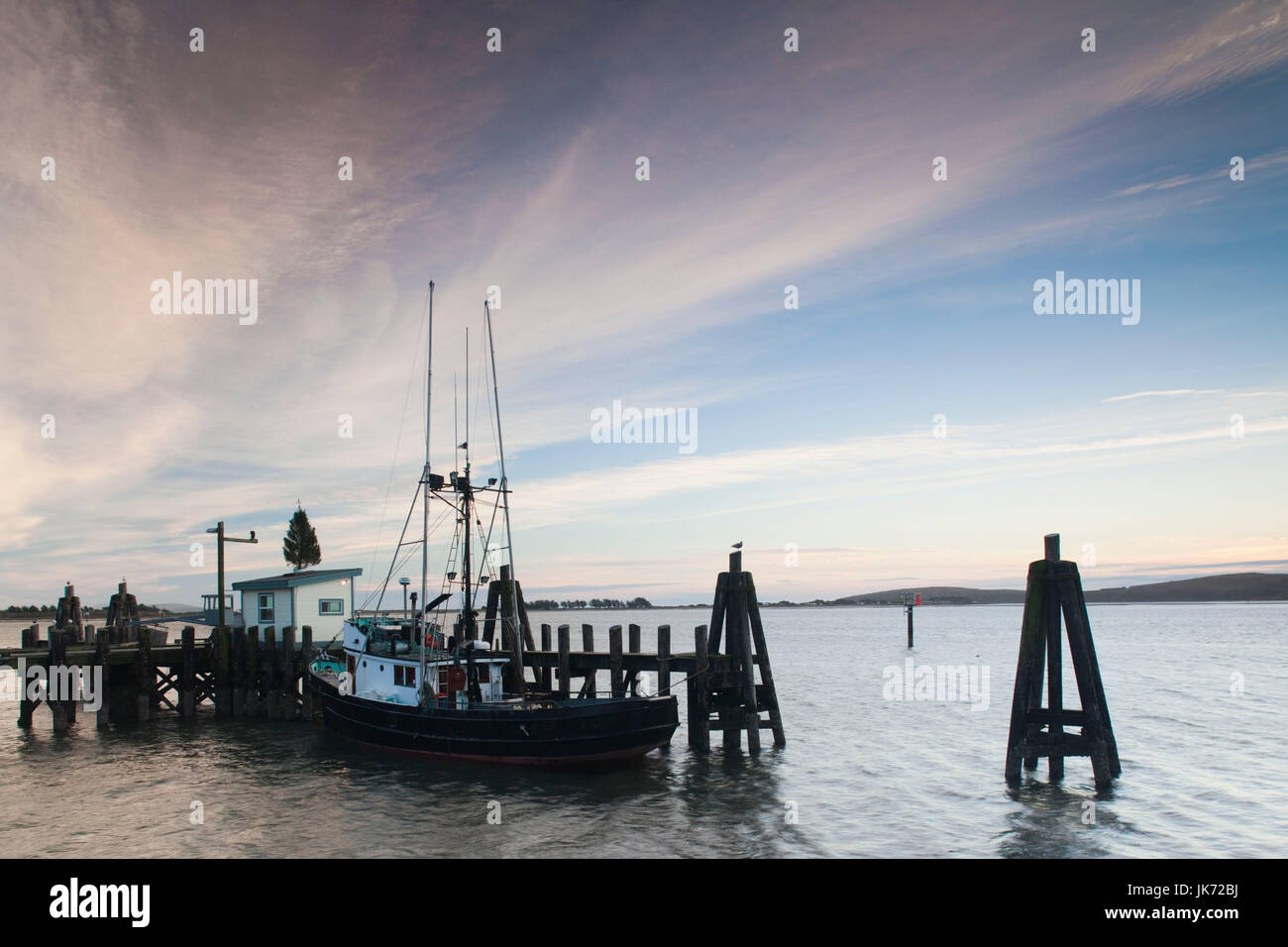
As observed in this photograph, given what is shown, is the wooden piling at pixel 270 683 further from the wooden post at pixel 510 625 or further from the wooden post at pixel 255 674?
the wooden post at pixel 510 625

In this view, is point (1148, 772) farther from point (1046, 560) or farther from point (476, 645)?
point (476, 645)

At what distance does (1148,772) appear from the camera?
84.6 feet

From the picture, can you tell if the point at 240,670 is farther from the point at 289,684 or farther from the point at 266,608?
the point at 266,608

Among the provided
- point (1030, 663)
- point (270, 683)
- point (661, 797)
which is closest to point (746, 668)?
point (661, 797)

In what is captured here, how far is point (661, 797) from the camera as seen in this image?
858 inches

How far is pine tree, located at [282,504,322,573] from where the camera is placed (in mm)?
70438

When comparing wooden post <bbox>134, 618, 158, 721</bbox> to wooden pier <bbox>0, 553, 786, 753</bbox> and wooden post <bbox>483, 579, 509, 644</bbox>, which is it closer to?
wooden pier <bbox>0, 553, 786, 753</bbox>

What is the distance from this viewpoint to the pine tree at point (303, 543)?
70438 millimetres

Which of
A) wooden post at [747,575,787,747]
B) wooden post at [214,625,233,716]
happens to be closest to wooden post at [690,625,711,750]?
wooden post at [747,575,787,747]

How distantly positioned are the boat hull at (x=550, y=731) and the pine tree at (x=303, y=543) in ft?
158

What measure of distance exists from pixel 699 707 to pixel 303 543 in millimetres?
52894

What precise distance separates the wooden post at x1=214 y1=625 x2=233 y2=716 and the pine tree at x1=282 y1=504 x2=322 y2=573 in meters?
34.4
